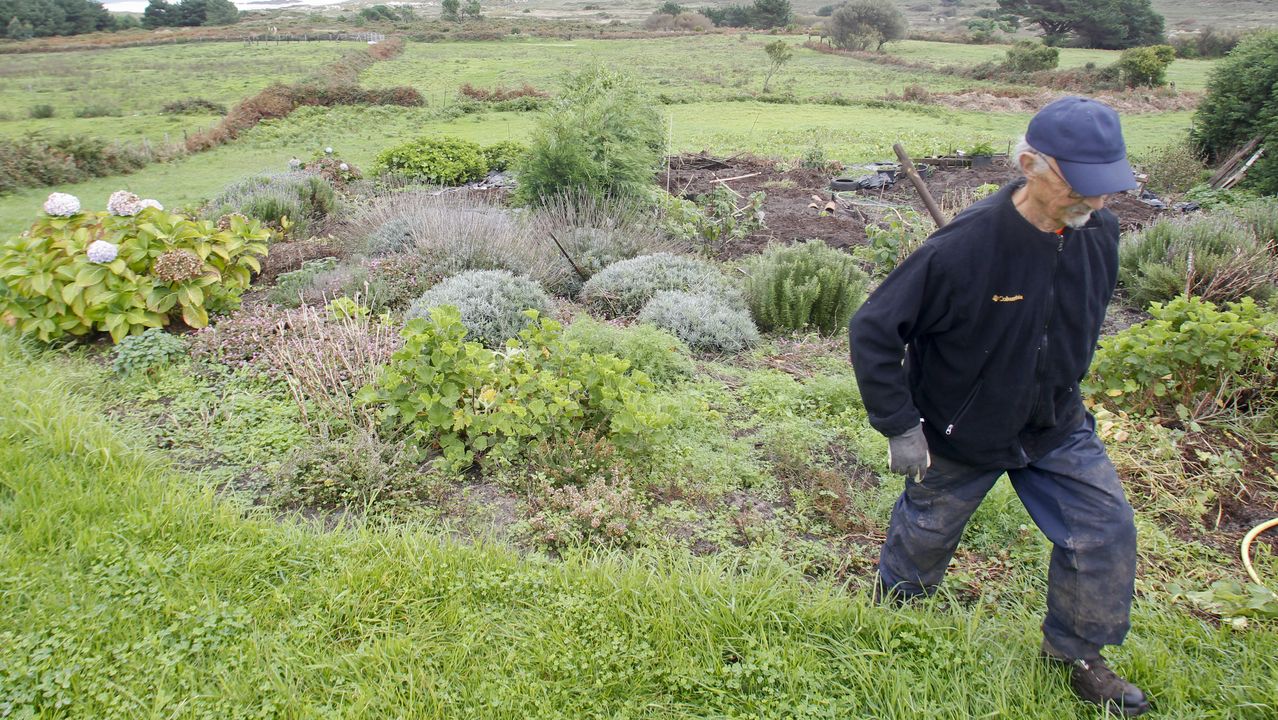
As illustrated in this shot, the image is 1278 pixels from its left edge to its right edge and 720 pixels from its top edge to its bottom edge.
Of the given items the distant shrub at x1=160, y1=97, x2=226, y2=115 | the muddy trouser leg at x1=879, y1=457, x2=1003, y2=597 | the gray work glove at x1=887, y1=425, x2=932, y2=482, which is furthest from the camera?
the distant shrub at x1=160, y1=97, x2=226, y2=115

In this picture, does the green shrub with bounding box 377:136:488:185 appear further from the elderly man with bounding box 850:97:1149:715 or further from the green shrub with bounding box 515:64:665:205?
the elderly man with bounding box 850:97:1149:715

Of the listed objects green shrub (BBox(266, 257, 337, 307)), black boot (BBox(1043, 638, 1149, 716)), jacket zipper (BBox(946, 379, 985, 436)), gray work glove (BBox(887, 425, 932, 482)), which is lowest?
black boot (BBox(1043, 638, 1149, 716))

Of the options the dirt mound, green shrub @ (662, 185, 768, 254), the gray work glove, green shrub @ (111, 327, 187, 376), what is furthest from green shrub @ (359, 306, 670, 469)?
green shrub @ (662, 185, 768, 254)

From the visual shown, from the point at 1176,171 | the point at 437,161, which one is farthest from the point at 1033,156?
the point at 1176,171

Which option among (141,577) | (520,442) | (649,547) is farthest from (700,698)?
(141,577)

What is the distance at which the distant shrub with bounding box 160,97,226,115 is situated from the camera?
2470 cm

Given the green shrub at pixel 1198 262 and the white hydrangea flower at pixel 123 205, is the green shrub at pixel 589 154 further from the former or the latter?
the green shrub at pixel 1198 262

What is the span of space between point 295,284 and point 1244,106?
14877 millimetres

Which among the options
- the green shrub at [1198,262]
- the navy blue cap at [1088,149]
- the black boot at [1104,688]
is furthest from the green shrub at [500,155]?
the black boot at [1104,688]

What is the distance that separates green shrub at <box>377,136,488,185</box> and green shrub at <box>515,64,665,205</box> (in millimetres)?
3365

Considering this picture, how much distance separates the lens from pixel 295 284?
6805mm

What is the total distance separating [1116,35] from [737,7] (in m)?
34.2

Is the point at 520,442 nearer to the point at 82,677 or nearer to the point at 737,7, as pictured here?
the point at 82,677

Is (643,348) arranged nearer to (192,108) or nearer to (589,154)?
(589,154)
